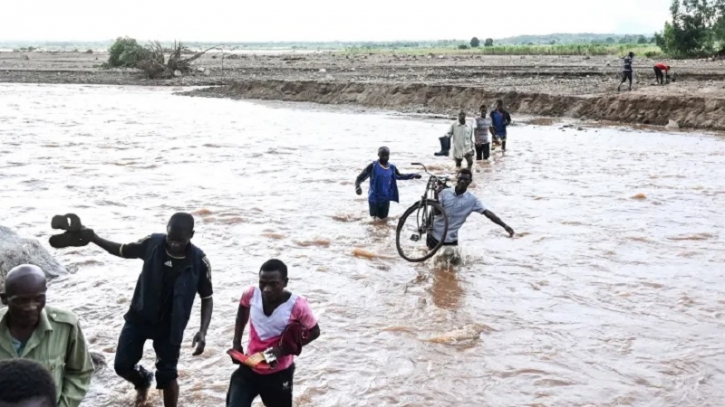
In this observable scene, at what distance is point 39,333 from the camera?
344 cm

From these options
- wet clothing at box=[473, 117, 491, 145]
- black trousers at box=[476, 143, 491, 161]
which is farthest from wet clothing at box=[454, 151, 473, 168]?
black trousers at box=[476, 143, 491, 161]

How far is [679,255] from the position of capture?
10.8 metres

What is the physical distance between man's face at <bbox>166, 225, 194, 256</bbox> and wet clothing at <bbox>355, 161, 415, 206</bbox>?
6.35 meters

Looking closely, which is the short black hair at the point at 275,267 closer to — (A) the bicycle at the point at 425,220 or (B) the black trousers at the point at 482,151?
(A) the bicycle at the point at 425,220

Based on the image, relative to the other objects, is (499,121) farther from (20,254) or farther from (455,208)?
(20,254)

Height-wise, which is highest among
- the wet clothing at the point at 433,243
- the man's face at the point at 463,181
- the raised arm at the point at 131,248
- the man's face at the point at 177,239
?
the man's face at the point at 177,239

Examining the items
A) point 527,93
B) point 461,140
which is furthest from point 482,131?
point 527,93

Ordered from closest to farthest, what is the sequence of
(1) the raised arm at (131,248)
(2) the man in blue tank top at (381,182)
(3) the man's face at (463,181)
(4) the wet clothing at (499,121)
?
(1) the raised arm at (131,248)
(3) the man's face at (463,181)
(2) the man in blue tank top at (381,182)
(4) the wet clothing at (499,121)

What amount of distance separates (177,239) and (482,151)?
14845mm

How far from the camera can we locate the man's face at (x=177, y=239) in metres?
4.76

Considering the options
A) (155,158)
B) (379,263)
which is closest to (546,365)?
(379,263)

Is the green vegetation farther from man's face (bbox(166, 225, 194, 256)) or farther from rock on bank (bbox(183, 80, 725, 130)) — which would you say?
man's face (bbox(166, 225, 194, 256))

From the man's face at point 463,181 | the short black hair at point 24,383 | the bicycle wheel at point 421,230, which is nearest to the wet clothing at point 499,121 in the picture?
the bicycle wheel at point 421,230

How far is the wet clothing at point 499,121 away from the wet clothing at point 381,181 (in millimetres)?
8528
